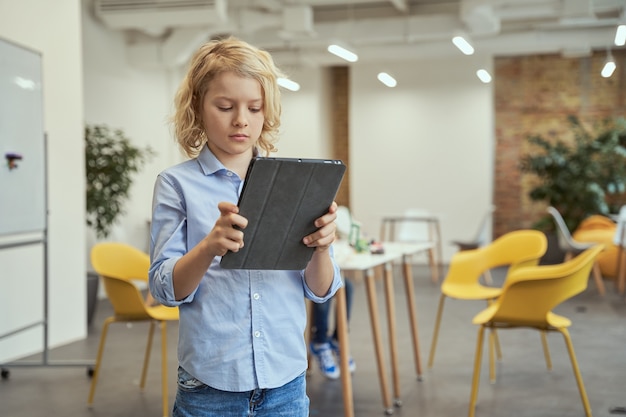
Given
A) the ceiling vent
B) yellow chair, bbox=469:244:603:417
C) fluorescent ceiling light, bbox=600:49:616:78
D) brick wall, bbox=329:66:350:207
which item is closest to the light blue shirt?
yellow chair, bbox=469:244:603:417

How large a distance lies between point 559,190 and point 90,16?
6.07 meters

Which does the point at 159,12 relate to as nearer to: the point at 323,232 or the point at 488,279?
the point at 488,279

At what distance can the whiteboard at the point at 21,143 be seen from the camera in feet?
14.8

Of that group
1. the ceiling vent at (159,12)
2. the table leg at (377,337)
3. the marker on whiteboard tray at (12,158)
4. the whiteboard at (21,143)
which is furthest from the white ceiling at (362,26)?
the table leg at (377,337)

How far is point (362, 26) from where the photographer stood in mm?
9344

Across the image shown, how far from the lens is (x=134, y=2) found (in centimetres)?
792

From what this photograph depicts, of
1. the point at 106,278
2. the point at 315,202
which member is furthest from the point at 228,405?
the point at 106,278

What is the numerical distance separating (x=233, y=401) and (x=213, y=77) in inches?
23.1

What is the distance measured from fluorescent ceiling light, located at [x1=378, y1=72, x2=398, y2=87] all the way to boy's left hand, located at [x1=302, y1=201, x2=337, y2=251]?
9.56m

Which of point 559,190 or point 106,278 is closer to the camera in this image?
point 106,278

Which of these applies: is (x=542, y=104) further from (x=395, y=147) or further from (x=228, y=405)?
(x=228, y=405)

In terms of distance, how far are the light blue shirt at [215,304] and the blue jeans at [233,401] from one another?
2 centimetres

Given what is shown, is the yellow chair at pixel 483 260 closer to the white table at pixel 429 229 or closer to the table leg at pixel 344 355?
the table leg at pixel 344 355

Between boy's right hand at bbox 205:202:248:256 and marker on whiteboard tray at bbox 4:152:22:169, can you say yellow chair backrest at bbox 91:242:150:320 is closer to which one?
marker on whiteboard tray at bbox 4:152:22:169
